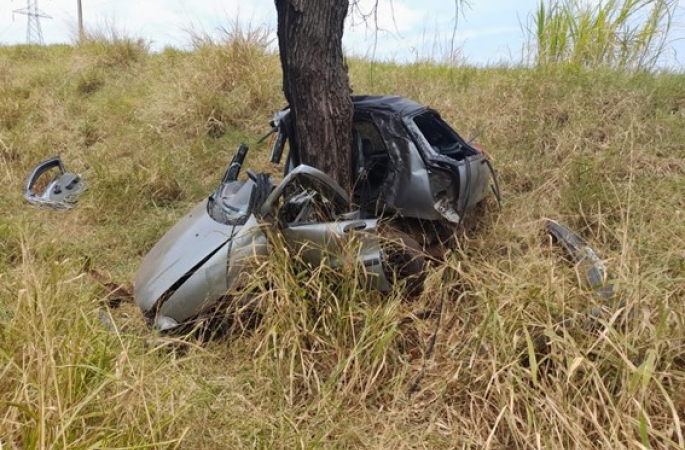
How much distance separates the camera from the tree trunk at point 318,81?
102 inches

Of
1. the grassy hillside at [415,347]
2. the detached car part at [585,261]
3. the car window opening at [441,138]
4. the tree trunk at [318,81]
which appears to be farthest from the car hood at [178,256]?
the detached car part at [585,261]

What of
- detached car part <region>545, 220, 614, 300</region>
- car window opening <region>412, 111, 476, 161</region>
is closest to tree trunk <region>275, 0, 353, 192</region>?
car window opening <region>412, 111, 476, 161</region>

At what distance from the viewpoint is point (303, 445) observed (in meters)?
1.66

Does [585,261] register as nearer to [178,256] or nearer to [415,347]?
[415,347]

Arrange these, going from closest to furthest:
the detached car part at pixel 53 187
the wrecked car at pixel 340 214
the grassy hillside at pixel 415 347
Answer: the grassy hillside at pixel 415 347 < the wrecked car at pixel 340 214 < the detached car part at pixel 53 187

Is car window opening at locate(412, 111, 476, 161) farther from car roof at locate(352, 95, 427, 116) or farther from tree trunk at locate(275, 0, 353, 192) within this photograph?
tree trunk at locate(275, 0, 353, 192)

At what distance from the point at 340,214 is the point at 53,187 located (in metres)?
3.40

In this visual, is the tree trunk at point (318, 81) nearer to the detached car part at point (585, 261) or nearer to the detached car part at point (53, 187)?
the detached car part at point (585, 261)

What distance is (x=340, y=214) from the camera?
262 centimetres

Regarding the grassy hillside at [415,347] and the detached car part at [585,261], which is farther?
the detached car part at [585,261]

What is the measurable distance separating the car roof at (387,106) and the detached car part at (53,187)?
9.85 feet

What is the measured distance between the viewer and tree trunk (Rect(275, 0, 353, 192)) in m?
2.60

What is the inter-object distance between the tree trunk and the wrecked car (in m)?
0.16

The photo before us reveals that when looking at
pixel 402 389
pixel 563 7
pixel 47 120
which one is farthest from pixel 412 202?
pixel 47 120
